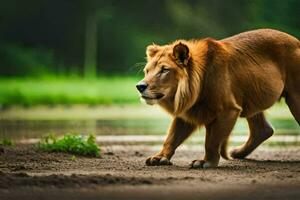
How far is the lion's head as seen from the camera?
821cm

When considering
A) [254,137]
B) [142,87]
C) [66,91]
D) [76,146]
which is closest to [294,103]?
[254,137]

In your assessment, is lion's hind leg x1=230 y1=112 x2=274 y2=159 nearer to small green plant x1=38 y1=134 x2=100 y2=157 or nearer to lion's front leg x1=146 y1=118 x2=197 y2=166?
lion's front leg x1=146 y1=118 x2=197 y2=166

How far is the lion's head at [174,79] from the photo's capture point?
8.21 m

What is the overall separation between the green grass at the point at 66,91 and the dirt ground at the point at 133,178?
1216cm

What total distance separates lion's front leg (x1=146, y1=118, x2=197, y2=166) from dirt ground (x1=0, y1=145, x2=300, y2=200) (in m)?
0.14

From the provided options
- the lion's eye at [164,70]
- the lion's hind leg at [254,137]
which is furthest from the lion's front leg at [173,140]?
the lion's hind leg at [254,137]

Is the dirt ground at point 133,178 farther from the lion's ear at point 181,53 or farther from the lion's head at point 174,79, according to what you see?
the lion's ear at point 181,53

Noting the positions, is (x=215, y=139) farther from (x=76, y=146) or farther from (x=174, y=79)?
(x=76, y=146)

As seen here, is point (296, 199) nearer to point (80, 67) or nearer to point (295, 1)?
point (295, 1)

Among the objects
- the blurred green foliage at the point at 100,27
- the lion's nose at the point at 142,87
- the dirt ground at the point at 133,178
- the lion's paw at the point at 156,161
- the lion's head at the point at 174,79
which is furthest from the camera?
the blurred green foliage at the point at 100,27

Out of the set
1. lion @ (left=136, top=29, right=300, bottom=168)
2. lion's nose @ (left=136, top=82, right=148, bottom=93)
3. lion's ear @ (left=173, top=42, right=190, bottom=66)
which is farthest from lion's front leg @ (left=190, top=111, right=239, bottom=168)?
lion's nose @ (left=136, top=82, right=148, bottom=93)

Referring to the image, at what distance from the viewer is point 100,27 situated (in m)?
24.3

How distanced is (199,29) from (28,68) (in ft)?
14.5

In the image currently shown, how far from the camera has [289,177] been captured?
293 inches
